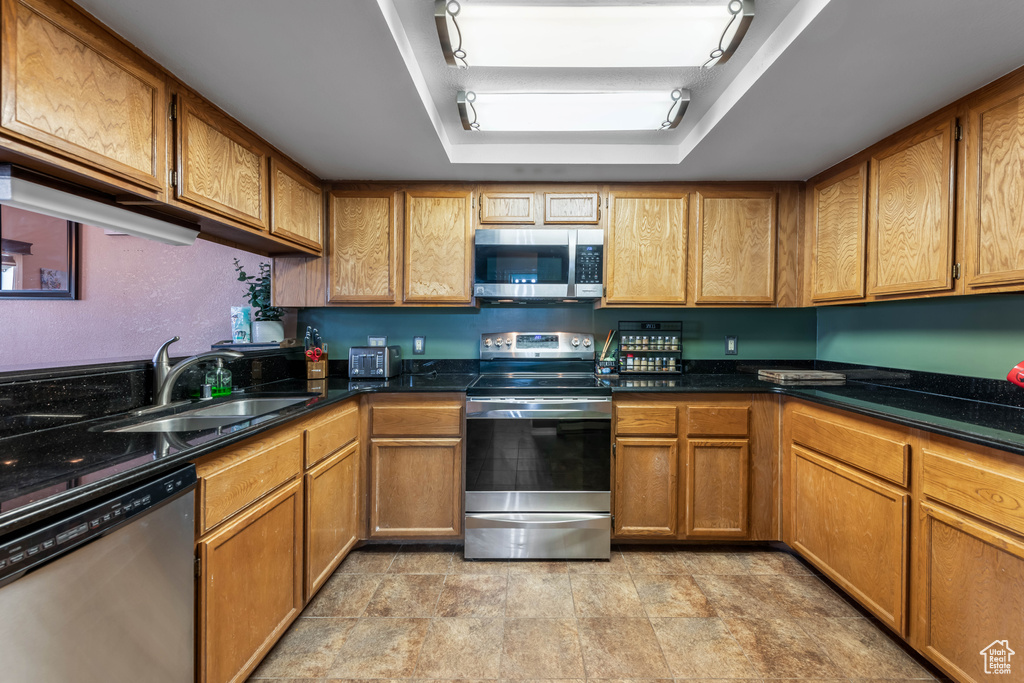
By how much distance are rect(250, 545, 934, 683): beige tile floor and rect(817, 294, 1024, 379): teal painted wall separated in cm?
120

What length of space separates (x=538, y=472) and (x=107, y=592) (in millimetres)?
1664

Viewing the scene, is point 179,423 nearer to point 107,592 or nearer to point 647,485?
point 107,592

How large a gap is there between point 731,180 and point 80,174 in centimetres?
292

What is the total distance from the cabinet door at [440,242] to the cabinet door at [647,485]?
4.27 feet

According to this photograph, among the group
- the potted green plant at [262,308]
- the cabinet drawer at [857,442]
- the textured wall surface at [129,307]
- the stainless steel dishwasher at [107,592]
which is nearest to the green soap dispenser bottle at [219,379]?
the textured wall surface at [129,307]

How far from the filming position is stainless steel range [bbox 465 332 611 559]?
7.32 feet

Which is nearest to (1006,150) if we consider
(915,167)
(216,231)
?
(915,167)

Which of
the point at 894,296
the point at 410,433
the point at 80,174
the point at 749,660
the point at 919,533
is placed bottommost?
the point at 749,660

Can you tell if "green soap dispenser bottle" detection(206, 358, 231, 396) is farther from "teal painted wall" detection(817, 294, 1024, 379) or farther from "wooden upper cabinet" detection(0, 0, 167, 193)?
"teal painted wall" detection(817, 294, 1024, 379)

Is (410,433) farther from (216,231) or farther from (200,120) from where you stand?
(200,120)

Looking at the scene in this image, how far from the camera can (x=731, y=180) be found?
2.57 m

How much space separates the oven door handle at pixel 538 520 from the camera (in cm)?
223

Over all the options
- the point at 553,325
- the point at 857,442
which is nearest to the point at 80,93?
the point at 553,325

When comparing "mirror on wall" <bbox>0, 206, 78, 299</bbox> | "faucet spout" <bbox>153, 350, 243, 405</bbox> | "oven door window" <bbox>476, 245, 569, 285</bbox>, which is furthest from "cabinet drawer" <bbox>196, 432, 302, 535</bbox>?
"mirror on wall" <bbox>0, 206, 78, 299</bbox>
